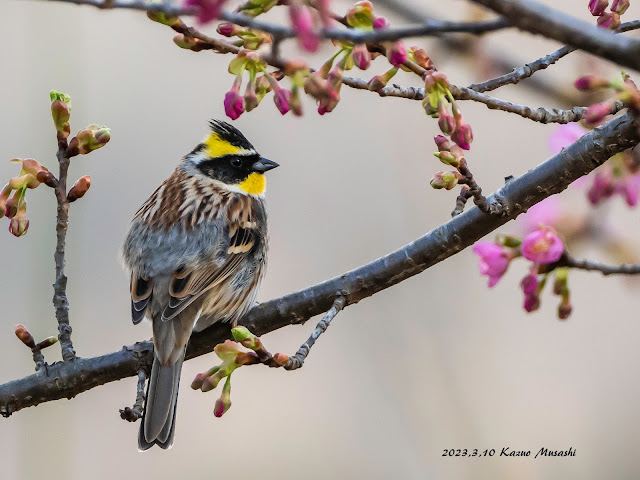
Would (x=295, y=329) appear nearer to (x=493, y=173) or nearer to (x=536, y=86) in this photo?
(x=493, y=173)

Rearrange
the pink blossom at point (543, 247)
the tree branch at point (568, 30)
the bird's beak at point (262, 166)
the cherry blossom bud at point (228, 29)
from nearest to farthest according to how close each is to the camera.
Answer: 1. the tree branch at point (568, 30)
2. the pink blossom at point (543, 247)
3. the cherry blossom bud at point (228, 29)
4. the bird's beak at point (262, 166)

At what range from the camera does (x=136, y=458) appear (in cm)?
723

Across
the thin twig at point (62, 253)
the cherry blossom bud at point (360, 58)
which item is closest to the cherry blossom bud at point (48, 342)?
the thin twig at point (62, 253)

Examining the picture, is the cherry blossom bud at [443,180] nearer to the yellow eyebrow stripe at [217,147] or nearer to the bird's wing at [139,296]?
the bird's wing at [139,296]

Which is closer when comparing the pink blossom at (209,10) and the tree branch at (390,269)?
the pink blossom at (209,10)

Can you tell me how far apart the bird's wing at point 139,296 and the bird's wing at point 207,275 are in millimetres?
118

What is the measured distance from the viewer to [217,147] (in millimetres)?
5246

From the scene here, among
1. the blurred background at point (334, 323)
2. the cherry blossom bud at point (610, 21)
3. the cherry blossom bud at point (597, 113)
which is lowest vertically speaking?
the blurred background at point (334, 323)

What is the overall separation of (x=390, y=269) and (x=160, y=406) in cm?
132

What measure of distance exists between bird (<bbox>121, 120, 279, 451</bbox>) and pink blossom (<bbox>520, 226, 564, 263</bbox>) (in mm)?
2129

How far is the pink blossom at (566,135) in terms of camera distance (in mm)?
2889

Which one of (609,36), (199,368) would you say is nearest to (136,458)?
(199,368)

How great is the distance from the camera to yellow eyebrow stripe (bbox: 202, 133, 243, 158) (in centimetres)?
520

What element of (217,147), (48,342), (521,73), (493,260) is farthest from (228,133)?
(493,260)
